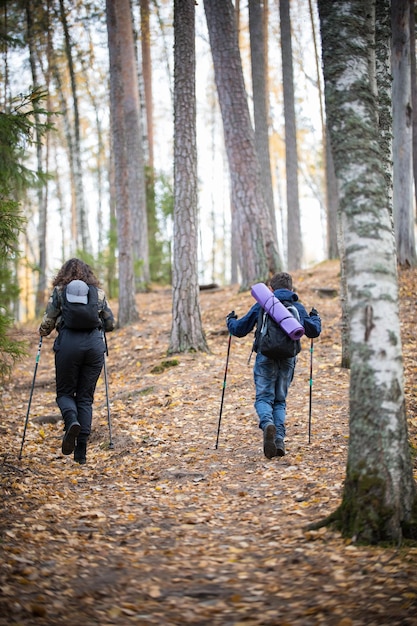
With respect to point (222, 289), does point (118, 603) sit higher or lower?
lower

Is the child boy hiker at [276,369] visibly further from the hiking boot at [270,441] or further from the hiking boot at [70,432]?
the hiking boot at [70,432]

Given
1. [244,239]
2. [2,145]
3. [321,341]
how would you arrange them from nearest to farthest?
[2,145], [321,341], [244,239]

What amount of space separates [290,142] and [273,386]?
1443 centimetres

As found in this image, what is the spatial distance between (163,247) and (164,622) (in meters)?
17.5

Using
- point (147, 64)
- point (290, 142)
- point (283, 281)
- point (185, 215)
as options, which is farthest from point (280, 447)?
point (147, 64)

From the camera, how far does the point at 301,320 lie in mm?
6148

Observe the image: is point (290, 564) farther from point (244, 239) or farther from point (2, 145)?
point (244, 239)

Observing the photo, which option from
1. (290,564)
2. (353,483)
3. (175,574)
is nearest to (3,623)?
(175,574)

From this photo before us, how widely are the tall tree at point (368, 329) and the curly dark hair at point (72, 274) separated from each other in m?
3.18

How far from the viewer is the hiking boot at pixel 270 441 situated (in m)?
5.80

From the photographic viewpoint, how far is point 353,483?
12.3ft

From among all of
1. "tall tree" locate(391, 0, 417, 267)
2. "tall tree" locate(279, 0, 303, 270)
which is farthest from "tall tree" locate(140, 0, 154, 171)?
"tall tree" locate(391, 0, 417, 267)

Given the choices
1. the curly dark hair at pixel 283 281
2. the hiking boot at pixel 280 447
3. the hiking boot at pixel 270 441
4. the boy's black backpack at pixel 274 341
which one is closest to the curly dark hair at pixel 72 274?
the boy's black backpack at pixel 274 341

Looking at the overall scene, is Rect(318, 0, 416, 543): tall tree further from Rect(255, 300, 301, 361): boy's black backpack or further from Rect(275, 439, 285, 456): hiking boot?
Rect(255, 300, 301, 361): boy's black backpack
